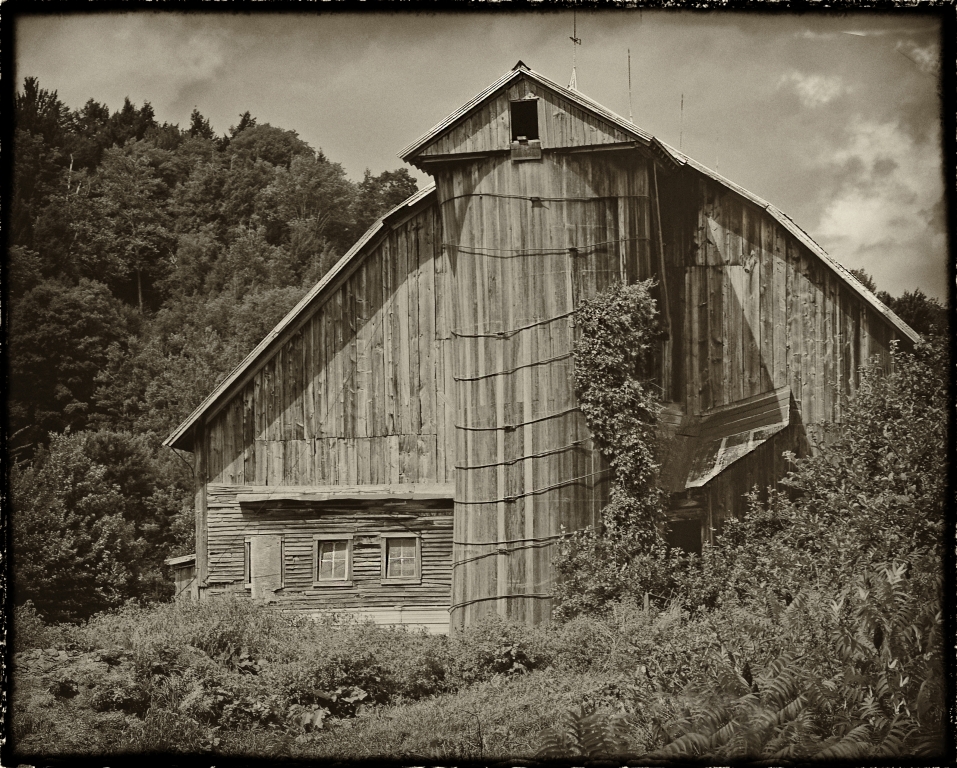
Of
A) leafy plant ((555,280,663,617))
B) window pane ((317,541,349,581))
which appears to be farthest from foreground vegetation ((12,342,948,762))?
window pane ((317,541,349,581))

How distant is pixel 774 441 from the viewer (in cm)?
1353

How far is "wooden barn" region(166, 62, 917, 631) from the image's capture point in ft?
42.9

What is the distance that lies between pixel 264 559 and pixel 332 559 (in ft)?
3.19

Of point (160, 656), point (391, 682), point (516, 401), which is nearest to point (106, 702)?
point (160, 656)

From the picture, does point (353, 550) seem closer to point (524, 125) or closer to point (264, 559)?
point (264, 559)

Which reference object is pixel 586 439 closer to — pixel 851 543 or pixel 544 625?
pixel 544 625

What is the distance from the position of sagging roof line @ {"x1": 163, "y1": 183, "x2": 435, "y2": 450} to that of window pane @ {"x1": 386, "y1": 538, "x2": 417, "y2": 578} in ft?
10.4

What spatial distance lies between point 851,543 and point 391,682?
16.2 ft

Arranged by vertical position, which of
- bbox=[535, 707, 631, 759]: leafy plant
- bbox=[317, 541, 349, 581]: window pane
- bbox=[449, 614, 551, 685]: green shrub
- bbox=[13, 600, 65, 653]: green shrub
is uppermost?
bbox=[317, 541, 349, 581]: window pane

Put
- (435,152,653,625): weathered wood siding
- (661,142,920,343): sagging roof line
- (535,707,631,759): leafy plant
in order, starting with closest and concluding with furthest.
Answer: (535,707,631,759): leafy plant → (661,142,920,343): sagging roof line → (435,152,653,625): weathered wood siding

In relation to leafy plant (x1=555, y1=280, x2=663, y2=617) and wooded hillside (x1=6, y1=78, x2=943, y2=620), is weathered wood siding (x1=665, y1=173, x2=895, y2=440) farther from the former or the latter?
wooded hillside (x1=6, y1=78, x2=943, y2=620)

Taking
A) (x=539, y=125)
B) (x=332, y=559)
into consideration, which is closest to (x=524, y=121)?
(x=539, y=125)

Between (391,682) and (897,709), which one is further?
Result: (391,682)

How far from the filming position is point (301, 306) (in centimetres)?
1477
